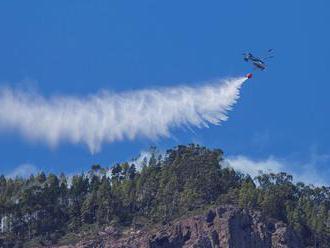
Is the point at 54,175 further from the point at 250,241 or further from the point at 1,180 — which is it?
the point at 250,241

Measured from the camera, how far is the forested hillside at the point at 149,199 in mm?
161625

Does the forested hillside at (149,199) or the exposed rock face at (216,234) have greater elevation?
the forested hillside at (149,199)

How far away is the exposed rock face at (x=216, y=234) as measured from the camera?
153 meters

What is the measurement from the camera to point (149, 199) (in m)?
167

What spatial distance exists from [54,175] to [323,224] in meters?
38.4

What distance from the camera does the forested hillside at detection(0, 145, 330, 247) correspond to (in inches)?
6363

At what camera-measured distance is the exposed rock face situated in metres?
153

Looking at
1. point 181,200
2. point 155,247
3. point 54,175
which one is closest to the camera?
point 155,247

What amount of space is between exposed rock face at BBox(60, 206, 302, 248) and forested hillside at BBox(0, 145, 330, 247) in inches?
136

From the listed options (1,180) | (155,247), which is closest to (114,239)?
(155,247)

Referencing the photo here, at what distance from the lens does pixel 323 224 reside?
164 metres

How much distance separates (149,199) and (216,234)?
16285mm

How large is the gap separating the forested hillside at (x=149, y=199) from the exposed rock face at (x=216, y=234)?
3462mm

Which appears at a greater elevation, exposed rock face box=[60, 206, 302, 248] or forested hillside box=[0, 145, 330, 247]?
forested hillside box=[0, 145, 330, 247]
